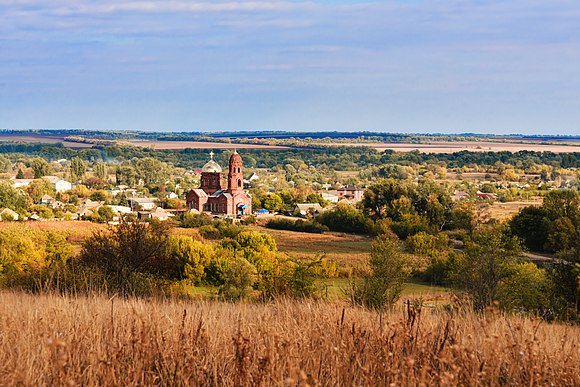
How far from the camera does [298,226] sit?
53.3 m

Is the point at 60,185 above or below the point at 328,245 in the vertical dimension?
below

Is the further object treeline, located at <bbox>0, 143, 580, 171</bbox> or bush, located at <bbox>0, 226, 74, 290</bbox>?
treeline, located at <bbox>0, 143, 580, 171</bbox>

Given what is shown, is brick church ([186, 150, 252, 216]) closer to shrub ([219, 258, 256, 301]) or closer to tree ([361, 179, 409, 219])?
tree ([361, 179, 409, 219])

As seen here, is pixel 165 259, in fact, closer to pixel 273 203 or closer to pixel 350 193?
pixel 273 203

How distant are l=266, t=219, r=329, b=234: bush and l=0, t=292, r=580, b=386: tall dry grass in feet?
154

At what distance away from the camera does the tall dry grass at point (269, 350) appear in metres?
3.45

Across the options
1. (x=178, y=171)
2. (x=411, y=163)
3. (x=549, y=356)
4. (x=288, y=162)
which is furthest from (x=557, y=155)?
(x=549, y=356)

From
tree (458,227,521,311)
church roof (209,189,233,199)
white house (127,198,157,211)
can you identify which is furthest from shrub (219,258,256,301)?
white house (127,198,157,211)

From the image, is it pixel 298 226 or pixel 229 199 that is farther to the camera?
pixel 229 199

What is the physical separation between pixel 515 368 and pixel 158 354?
2012 mm

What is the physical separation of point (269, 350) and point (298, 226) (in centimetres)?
4961

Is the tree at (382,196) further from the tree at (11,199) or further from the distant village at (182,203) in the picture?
the tree at (11,199)

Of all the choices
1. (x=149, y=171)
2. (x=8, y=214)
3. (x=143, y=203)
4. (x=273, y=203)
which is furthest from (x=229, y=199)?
(x=149, y=171)

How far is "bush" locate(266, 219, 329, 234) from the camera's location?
171 ft
